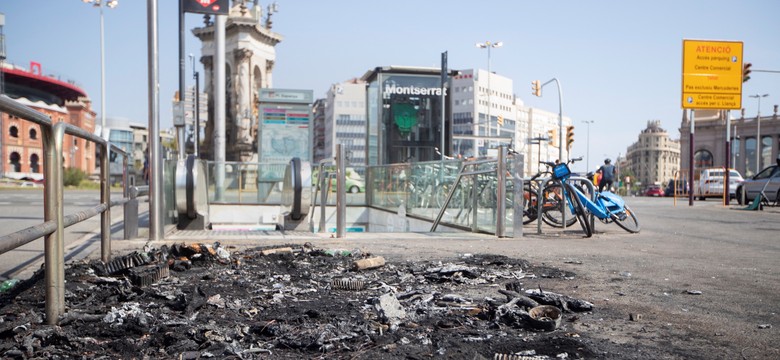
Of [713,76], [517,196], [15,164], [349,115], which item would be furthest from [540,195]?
[349,115]

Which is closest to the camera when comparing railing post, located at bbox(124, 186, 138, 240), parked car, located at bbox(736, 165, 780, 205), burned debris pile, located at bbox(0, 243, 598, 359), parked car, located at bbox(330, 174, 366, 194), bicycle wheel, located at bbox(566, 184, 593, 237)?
burned debris pile, located at bbox(0, 243, 598, 359)

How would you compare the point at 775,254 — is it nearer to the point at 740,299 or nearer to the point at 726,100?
the point at 740,299

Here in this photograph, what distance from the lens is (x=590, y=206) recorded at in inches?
396

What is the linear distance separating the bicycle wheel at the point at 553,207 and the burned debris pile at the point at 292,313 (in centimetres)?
564

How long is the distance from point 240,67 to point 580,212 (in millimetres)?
30630

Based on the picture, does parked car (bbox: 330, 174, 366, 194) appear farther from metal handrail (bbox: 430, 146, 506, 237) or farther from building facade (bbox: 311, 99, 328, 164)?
building facade (bbox: 311, 99, 328, 164)

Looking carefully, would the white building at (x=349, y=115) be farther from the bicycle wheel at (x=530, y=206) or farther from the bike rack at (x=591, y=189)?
the bike rack at (x=591, y=189)

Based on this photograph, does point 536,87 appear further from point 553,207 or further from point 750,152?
point 750,152

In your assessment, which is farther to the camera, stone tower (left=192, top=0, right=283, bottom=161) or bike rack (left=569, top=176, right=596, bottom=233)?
stone tower (left=192, top=0, right=283, bottom=161)

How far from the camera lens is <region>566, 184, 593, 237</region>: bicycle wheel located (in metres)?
9.73

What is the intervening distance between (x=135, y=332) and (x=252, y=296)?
3.76 feet

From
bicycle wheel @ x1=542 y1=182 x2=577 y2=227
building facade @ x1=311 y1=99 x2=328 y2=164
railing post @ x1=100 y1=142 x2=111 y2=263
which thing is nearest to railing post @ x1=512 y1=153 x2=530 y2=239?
bicycle wheel @ x1=542 y1=182 x2=577 y2=227

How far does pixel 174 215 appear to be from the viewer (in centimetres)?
1180

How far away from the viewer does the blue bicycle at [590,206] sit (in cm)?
990
